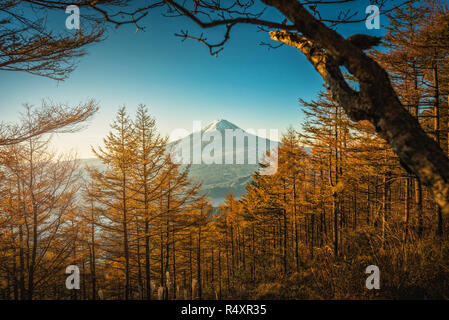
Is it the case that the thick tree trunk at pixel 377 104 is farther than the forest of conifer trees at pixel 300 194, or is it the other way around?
the forest of conifer trees at pixel 300 194

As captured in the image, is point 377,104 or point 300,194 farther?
point 300,194

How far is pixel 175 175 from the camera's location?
9.22m

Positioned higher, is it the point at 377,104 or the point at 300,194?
the point at 377,104

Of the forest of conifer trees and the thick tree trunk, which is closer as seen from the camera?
the thick tree trunk

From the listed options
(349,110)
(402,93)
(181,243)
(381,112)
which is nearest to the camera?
(381,112)

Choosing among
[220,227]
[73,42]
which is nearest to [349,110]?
[73,42]

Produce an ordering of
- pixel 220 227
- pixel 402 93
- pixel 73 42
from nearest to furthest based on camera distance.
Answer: pixel 73 42
pixel 402 93
pixel 220 227

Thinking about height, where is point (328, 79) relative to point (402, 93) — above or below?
below

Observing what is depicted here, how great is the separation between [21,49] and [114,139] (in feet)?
14.5

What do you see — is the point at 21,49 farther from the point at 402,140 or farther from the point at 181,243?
the point at 181,243

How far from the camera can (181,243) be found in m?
13.2

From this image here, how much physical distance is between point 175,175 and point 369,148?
9.23 m

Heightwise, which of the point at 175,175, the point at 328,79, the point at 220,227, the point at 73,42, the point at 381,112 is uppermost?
the point at 73,42

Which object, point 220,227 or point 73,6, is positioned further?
point 220,227
